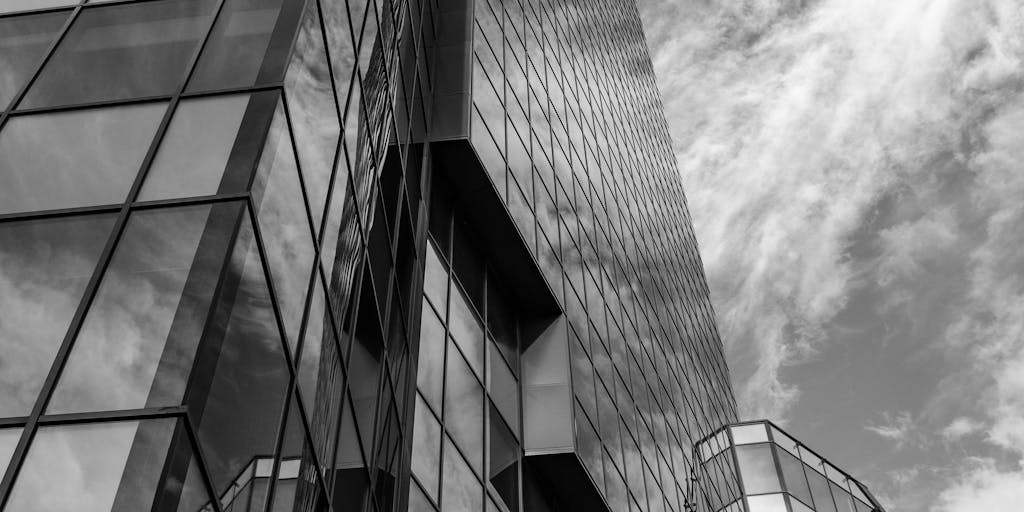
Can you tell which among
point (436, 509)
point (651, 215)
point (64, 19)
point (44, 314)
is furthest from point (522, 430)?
point (651, 215)

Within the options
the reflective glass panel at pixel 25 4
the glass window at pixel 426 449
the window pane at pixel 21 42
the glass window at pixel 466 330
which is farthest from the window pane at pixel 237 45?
the glass window at pixel 466 330

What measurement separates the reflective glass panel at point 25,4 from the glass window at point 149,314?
4.23 metres

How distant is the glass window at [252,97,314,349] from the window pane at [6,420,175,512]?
94.7 inches

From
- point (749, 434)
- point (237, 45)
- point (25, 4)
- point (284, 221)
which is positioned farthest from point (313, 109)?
point (749, 434)

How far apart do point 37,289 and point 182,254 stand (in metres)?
1.21

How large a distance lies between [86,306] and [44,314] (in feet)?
1.15

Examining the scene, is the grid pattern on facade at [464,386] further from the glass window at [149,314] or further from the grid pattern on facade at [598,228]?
the glass window at [149,314]

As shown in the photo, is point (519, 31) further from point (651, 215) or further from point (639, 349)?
point (651, 215)

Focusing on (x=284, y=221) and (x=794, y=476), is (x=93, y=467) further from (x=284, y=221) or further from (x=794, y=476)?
(x=794, y=476)

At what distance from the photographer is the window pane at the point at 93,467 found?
22.7 feet

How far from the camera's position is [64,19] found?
1134 centimetres

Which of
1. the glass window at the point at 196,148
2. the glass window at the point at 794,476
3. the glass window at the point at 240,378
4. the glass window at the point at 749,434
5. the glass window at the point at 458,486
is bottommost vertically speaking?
the glass window at the point at 240,378

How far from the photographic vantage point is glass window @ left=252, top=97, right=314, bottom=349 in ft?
30.5

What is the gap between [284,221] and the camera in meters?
9.82
